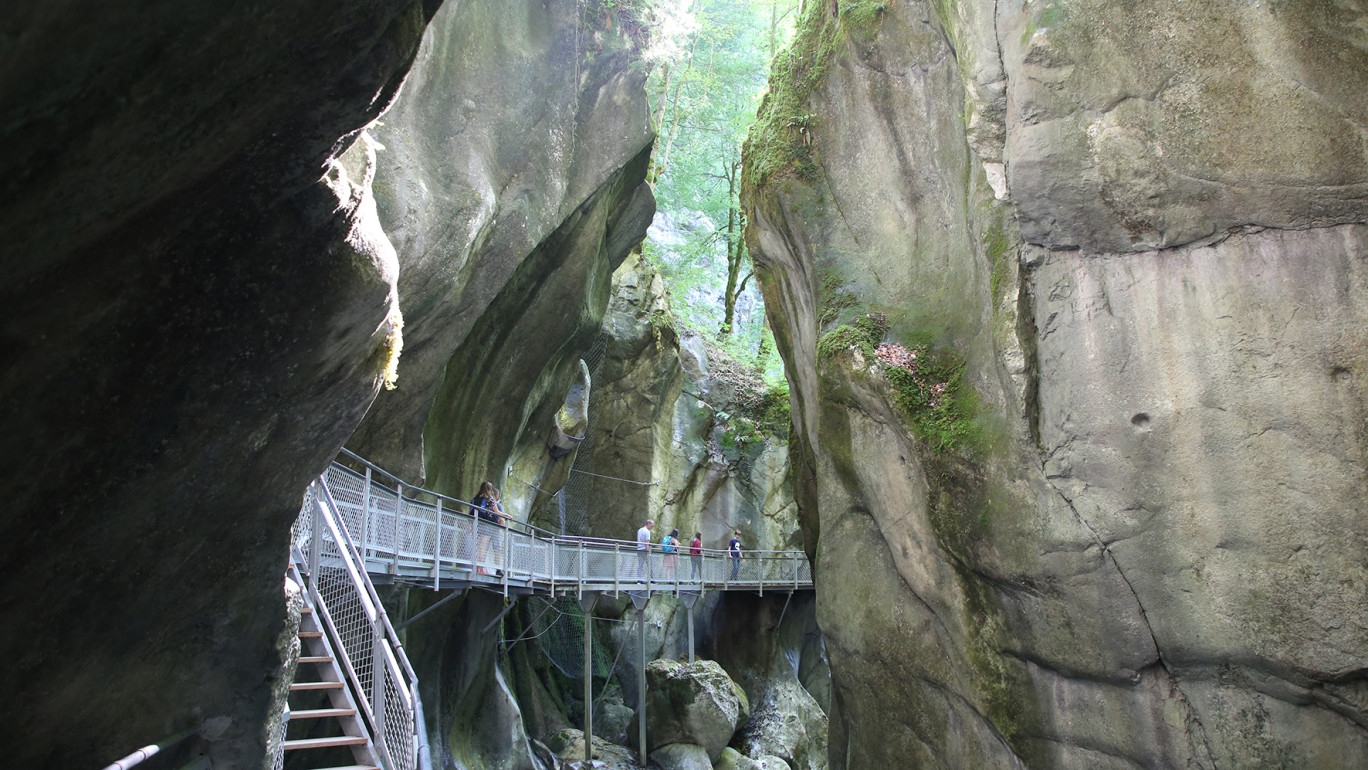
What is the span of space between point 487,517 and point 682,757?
6986 mm

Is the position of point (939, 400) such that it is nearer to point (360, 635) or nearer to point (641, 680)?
point (360, 635)

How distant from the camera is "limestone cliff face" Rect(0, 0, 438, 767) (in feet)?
9.38

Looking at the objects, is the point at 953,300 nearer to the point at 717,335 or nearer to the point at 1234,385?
the point at 1234,385

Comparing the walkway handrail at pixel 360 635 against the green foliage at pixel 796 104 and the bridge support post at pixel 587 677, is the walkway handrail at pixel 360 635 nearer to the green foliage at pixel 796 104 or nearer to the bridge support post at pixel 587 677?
the green foliage at pixel 796 104

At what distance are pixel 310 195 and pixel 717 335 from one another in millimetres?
25765

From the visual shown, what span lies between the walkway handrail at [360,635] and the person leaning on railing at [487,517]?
4.09 meters

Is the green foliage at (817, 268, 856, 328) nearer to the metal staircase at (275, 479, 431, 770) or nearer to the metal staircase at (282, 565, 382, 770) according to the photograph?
the metal staircase at (275, 479, 431, 770)

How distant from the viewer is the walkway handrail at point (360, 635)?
6.00 meters

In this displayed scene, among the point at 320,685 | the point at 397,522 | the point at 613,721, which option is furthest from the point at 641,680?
the point at 320,685

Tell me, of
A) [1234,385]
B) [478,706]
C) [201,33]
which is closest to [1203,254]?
[1234,385]

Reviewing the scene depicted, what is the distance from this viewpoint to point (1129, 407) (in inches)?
282

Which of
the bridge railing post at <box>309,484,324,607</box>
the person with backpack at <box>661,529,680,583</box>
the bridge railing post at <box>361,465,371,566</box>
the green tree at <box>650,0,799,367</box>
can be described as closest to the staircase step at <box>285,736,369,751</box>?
the bridge railing post at <box>309,484,324,607</box>

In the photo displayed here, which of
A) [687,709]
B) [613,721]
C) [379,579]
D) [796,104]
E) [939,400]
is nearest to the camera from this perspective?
[939,400]

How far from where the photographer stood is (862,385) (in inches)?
381
